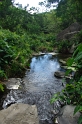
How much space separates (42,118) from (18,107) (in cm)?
75

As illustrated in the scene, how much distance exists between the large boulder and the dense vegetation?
0.78 metres

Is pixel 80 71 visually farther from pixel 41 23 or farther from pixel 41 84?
pixel 41 23

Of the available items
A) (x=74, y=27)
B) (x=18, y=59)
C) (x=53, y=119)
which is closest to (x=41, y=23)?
(x=74, y=27)

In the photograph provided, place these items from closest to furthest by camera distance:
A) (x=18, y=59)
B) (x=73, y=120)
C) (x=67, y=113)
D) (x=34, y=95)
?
(x=73, y=120) < (x=67, y=113) < (x=34, y=95) < (x=18, y=59)

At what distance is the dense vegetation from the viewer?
3.22m

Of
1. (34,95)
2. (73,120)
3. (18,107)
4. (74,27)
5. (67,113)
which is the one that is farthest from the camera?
(74,27)

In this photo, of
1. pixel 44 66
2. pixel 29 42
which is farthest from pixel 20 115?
pixel 29 42

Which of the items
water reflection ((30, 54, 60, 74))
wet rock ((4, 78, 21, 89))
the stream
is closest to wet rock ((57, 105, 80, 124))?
the stream

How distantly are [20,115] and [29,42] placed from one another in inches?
556

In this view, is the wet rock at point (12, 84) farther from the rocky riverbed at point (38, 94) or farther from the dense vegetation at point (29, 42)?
the dense vegetation at point (29, 42)

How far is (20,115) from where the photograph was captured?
10.9ft

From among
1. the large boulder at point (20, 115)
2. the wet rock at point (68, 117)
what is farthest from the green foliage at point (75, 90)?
the large boulder at point (20, 115)

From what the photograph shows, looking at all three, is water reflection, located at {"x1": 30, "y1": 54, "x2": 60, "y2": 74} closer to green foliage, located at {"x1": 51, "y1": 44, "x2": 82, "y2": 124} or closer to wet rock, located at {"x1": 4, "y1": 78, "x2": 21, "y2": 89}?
wet rock, located at {"x1": 4, "y1": 78, "x2": 21, "y2": 89}

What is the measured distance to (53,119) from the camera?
153 inches
